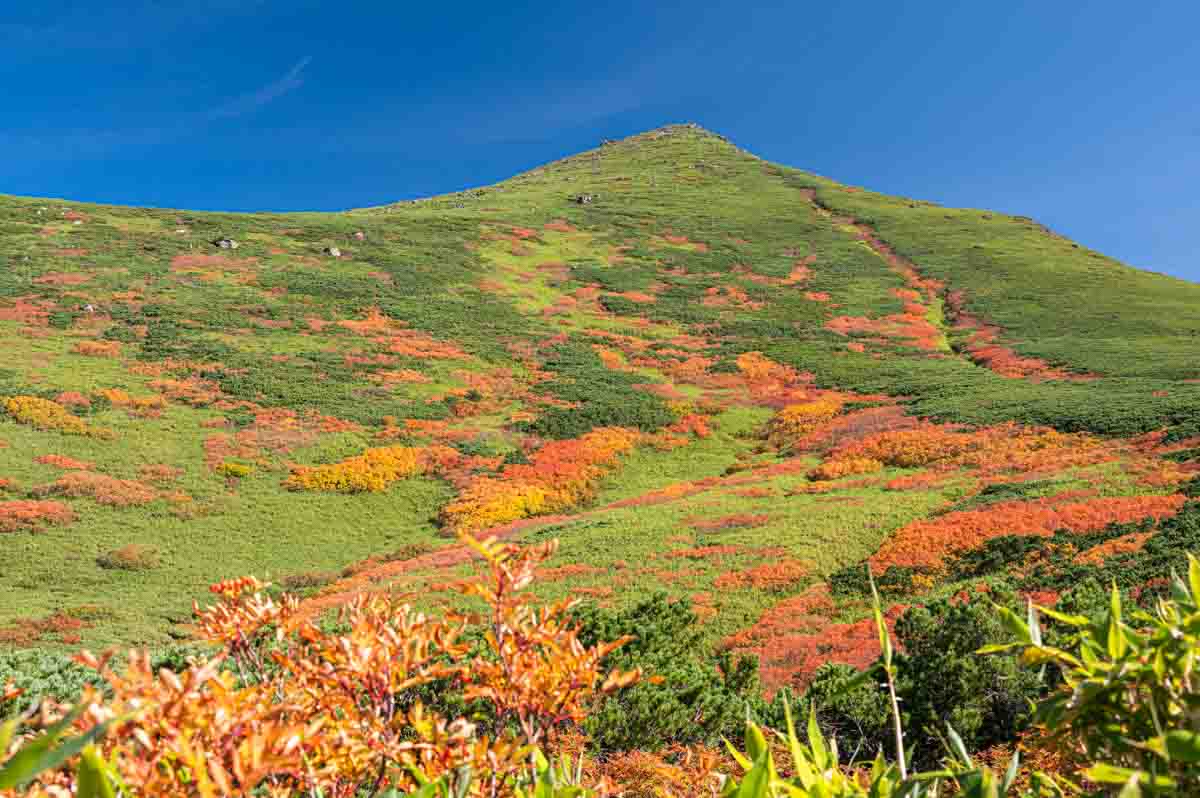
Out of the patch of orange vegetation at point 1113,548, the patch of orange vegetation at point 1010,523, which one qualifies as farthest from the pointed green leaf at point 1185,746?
the patch of orange vegetation at point 1010,523

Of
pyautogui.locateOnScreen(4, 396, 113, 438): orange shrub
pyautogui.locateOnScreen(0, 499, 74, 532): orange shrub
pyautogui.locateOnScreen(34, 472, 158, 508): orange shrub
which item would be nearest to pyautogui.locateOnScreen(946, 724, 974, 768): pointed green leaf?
pyautogui.locateOnScreen(0, 499, 74, 532): orange shrub

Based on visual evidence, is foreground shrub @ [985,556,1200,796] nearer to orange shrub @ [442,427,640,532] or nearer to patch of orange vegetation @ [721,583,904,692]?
patch of orange vegetation @ [721,583,904,692]

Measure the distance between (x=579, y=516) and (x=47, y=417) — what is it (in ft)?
70.5

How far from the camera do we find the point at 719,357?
44438 millimetres

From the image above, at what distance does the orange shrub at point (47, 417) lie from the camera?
81.6 ft

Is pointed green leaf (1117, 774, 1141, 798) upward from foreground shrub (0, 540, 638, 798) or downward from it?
upward

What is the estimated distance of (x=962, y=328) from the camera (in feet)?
162

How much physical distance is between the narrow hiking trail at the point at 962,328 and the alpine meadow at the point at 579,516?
20.0 inches

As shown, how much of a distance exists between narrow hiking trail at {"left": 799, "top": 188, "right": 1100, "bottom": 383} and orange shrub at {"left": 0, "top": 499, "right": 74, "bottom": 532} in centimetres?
4241

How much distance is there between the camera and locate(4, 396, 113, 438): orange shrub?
2488 cm

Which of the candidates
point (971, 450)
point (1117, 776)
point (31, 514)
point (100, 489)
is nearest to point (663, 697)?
point (1117, 776)

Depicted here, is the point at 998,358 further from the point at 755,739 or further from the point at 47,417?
the point at 47,417

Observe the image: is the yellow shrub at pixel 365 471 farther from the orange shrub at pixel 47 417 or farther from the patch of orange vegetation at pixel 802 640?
the patch of orange vegetation at pixel 802 640

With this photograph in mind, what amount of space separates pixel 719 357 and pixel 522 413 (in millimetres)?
16993
